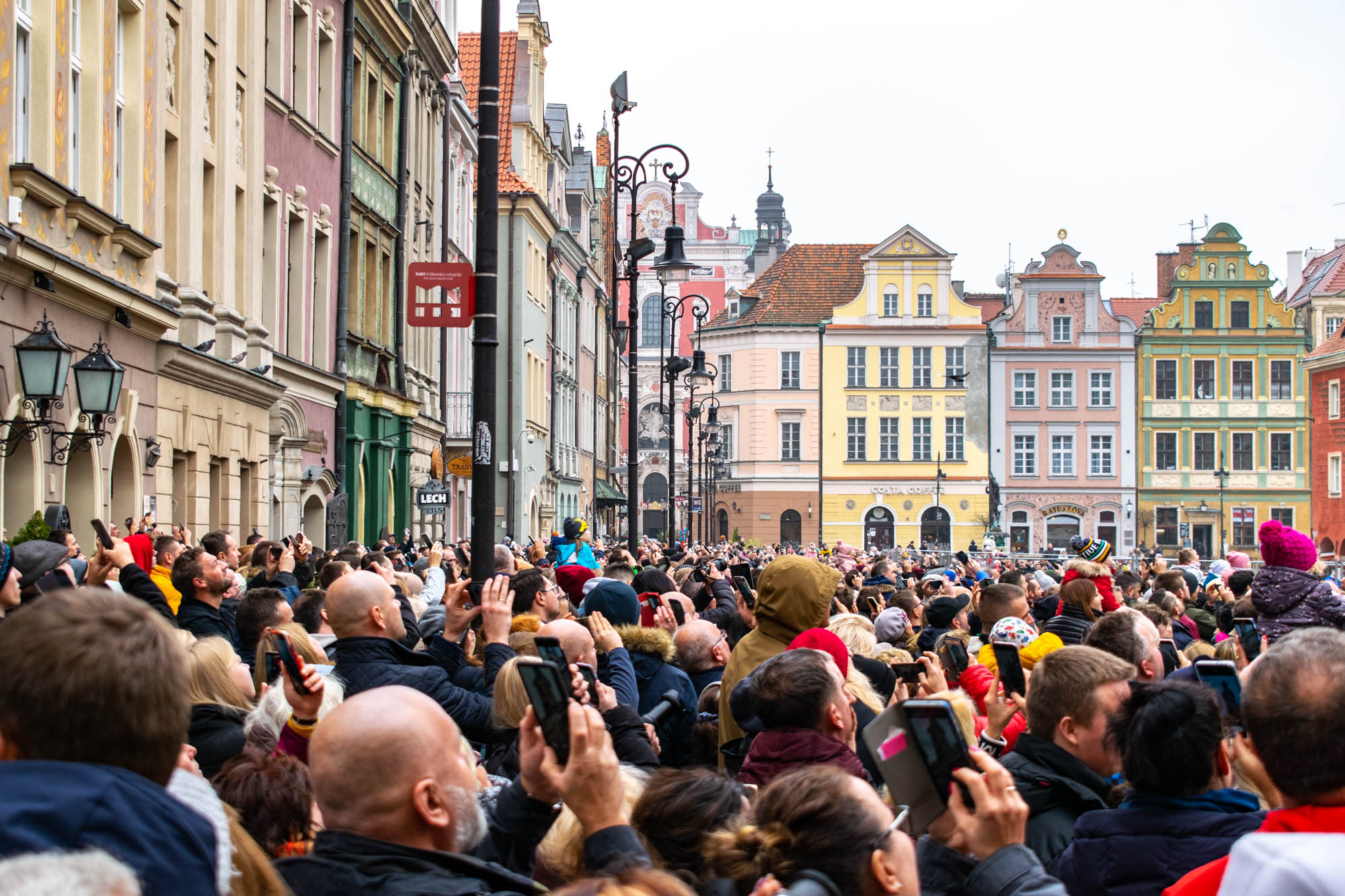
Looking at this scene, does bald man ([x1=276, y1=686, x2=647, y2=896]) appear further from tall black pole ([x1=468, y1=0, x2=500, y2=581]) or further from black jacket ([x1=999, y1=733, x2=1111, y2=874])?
tall black pole ([x1=468, y1=0, x2=500, y2=581])

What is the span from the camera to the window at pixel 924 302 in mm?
74188

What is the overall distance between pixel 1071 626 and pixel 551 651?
5802 millimetres

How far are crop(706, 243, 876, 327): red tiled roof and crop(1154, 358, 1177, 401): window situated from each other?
14.5 metres

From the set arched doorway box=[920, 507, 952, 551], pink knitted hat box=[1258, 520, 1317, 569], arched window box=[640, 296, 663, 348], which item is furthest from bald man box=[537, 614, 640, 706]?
arched window box=[640, 296, 663, 348]

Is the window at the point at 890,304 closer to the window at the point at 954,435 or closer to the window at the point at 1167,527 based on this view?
the window at the point at 954,435

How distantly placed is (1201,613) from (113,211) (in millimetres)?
10577

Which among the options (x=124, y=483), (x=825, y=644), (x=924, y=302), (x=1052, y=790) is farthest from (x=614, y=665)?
(x=924, y=302)

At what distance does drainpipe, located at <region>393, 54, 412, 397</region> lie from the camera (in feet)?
97.0

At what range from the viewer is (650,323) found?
3967 inches

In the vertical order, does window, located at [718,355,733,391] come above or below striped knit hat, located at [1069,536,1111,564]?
above

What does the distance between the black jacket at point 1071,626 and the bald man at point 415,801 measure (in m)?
5.97

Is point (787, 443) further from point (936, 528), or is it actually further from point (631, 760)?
point (631, 760)

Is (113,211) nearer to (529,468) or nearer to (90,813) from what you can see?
(90,813)

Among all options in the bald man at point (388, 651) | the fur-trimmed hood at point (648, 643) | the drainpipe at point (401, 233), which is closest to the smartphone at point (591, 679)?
the bald man at point (388, 651)
